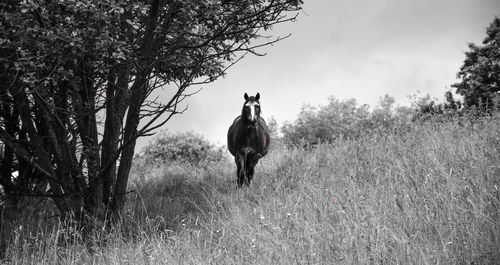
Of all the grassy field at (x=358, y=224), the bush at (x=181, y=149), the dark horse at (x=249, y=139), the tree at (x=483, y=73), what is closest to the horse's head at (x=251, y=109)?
the dark horse at (x=249, y=139)

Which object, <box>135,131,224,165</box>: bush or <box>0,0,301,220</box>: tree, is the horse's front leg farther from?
<box>135,131,224,165</box>: bush

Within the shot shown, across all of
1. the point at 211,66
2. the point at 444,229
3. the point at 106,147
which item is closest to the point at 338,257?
the point at 444,229

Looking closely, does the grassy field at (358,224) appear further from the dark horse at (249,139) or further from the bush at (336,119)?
the bush at (336,119)

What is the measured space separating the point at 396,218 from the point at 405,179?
1428 millimetres

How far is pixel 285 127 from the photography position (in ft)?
120

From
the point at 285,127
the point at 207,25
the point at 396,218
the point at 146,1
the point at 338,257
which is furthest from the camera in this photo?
the point at 285,127

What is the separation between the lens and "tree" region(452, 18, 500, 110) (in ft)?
94.6

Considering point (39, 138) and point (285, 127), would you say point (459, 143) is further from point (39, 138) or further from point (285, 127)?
point (285, 127)

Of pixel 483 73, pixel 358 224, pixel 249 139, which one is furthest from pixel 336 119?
pixel 358 224

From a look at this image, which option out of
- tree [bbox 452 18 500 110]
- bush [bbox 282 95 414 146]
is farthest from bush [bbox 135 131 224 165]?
tree [bbox 452 18 500 110]

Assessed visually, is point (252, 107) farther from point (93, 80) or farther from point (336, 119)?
point (336, 119)

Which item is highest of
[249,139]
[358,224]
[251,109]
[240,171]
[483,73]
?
[483,73]

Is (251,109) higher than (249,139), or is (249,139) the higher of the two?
(251,109)

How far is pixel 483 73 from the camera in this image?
99.3 ft
